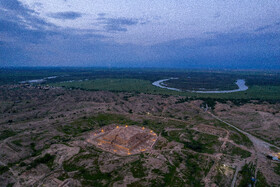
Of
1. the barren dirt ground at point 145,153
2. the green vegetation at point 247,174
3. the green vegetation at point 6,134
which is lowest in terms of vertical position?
the green vegetation at point 247,174

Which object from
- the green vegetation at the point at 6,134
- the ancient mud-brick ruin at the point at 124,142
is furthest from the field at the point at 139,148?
the ancient mud-brick ruin at the point at 124,142

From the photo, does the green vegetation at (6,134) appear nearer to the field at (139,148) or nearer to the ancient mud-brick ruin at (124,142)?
the field at (139,148)

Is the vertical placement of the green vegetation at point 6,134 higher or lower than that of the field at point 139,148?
higher

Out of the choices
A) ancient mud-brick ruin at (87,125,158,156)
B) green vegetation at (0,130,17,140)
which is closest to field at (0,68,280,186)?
green vegetation at (0,130,17,140)

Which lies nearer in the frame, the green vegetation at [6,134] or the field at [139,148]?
the field at [139,148]

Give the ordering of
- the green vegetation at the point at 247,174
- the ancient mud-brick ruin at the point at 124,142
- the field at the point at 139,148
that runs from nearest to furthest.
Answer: the green vegetation at the point at 247,174
the field at the point at 139,148
the ancient mud-brick ruin at the point at 124,142

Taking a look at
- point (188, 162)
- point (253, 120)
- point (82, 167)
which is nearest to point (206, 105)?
point (253, 120)

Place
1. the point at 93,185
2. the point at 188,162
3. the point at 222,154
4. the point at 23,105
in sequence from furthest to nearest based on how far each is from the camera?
the point at 23,105
the point at 222,154
the point at 188,162
the point at 93,185

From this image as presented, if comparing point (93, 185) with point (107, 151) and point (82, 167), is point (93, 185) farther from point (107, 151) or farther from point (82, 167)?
point (107, 151)

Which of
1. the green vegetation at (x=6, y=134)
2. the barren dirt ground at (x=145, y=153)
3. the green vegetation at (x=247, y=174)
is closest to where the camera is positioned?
the green vegetation at (x=247, y=174)

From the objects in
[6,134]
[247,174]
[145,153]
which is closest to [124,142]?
[145,153]

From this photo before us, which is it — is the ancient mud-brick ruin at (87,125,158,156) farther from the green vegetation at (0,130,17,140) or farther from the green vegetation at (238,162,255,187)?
the green vegetation at (0,130,17,140)
